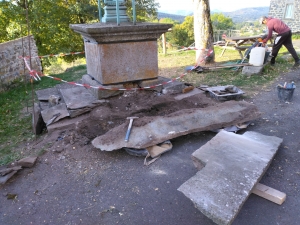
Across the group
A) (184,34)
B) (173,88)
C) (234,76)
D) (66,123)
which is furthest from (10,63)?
(184,34)

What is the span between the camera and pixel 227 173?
2490mm

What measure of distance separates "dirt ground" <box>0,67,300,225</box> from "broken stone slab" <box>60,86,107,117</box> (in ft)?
0.97

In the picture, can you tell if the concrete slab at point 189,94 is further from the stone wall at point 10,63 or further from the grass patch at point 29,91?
the stone wall at point 10,63

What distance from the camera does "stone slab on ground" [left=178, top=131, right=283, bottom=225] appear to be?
2.12 m

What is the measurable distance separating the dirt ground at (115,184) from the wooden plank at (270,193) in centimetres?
5

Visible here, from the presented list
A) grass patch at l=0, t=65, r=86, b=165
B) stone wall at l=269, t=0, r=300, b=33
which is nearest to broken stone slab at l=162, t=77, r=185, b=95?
grass patch at l=0, t=65, r=86, b=165

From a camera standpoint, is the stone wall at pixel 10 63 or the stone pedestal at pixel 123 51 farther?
the stone wall at pixel 10 63

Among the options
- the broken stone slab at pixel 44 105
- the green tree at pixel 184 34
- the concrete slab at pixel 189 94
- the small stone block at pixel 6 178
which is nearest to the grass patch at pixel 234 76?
the concrete slab at pixel 189 94

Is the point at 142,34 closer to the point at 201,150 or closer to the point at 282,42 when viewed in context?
the point at 201,150

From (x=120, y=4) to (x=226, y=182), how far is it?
3.88m

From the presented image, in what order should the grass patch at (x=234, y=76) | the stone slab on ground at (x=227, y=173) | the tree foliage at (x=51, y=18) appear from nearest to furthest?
the stone slab on ground at (x=227, y=173), the grass patch at (x=234, y=76), the tree foliage at (x=51, y=18)

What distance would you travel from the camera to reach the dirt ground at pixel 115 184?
2.45 m

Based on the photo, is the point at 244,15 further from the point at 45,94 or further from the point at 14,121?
the point at 14,121

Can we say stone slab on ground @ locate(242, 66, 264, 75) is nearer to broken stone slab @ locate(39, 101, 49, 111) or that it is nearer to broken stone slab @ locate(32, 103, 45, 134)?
broken stone slab @ locate(39, 101, 49, 111)
